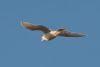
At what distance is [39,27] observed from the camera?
920 inches

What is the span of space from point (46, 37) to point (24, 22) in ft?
4.62

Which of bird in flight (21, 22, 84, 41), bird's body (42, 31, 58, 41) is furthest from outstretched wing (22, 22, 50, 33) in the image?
bird's body (42, 31, 58, 41)

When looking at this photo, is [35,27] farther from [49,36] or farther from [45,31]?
[49,36]

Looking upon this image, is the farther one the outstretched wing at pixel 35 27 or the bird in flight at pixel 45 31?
the outstretched wing at pixel 35 27

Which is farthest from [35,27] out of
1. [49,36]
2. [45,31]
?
[49,36]

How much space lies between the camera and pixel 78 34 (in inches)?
985

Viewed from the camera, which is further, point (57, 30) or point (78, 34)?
point (78, 34)

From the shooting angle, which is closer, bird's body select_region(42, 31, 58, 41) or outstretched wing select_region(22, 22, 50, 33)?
bird's body select_region(42, 31, 58, 41)

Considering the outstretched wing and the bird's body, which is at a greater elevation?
the outstretched wing

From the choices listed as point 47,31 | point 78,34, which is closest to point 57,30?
point 47,31

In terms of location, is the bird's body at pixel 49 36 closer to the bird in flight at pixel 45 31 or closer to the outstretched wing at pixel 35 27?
the bird in flight at pixel 45 31

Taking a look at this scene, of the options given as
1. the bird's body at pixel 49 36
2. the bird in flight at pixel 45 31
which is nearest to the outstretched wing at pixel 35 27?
the bird in flight at pixel 45 31

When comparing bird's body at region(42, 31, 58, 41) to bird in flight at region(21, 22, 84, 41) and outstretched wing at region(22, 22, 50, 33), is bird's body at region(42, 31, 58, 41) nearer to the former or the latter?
bird in flight at region(21, 22, 84, 41)

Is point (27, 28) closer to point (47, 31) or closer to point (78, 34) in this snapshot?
point (47, 31)
